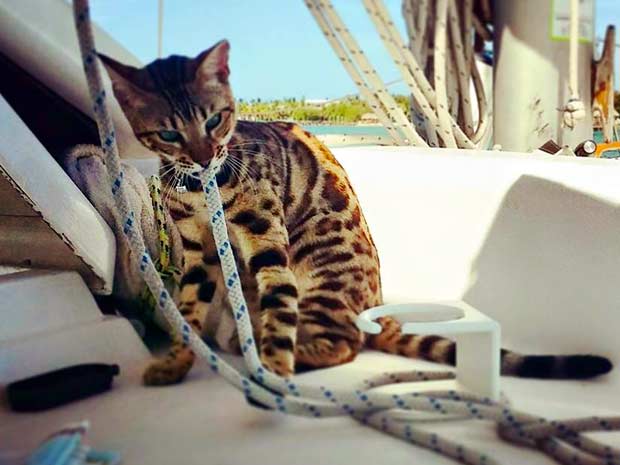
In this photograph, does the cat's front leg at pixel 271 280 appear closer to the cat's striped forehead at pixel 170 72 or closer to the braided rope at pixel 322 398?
the braided rope at pixel 322 398

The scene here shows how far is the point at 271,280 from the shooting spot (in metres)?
0.88

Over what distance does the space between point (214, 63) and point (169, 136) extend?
0.08m

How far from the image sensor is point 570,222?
1072mm

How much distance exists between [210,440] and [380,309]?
0.86ft

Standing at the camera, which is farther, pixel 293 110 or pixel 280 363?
pixel 293 110

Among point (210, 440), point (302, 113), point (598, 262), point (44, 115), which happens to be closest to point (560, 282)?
point (598, 262)

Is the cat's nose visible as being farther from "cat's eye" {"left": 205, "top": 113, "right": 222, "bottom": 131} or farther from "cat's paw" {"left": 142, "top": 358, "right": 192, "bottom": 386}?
"cat's paw" {"left": 142, "top": 358, "right": 192, "bottom": 386}

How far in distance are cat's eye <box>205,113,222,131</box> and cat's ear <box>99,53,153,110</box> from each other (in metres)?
0.06

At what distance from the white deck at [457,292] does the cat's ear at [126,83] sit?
11.2 inches

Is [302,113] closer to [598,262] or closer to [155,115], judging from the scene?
[155,115]

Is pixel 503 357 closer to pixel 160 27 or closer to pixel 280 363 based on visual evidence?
pixel 280 363

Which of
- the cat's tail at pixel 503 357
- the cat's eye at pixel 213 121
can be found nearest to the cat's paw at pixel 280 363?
the cat's tail at pixel 503 357

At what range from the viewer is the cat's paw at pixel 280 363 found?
0.84m

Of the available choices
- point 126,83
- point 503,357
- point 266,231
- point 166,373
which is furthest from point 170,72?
point 503,357
